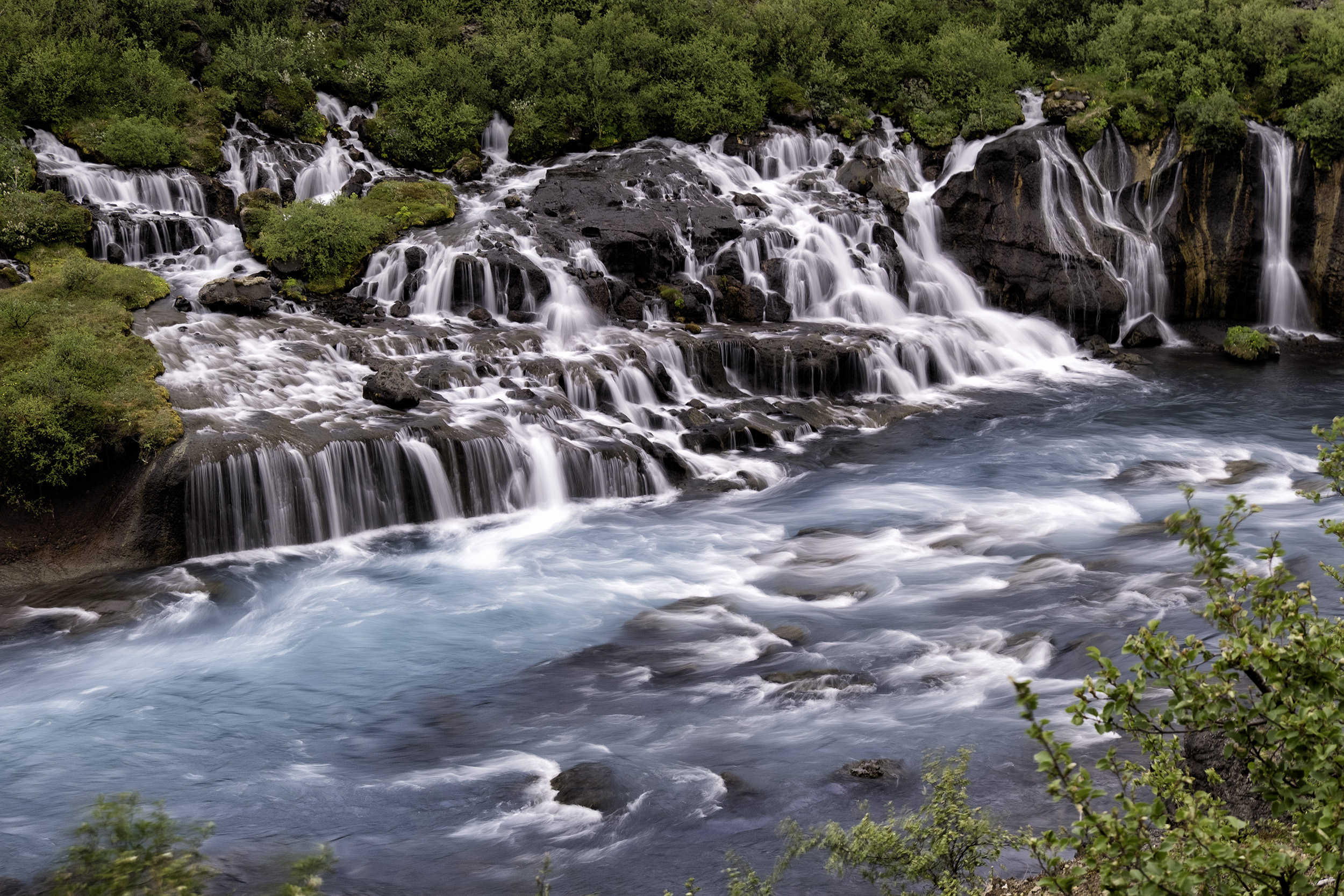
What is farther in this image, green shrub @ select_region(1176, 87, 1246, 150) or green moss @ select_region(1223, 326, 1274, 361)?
green shrub @ select_region(1176, 87, 1246, 150)

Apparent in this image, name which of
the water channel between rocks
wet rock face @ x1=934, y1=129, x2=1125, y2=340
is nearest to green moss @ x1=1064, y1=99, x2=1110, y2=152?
wet rock face @ x1=934, y1=129, x2=1125, y2=340

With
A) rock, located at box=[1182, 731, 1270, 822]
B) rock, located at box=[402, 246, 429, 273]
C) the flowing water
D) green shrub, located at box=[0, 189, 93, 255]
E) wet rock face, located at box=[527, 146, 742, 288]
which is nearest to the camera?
rock, located at box=[1182, 731, 1270, 822]

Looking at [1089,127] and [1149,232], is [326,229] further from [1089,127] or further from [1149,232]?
[1149,232]

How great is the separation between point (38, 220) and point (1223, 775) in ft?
80.1

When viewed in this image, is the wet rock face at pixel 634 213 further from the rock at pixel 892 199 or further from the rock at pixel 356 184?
the rock at pixel 356 184

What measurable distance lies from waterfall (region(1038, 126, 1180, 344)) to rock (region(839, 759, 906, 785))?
2147 centimetres

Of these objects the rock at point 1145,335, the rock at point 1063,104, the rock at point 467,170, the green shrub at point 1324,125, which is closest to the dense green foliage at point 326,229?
the rock at point 467,170

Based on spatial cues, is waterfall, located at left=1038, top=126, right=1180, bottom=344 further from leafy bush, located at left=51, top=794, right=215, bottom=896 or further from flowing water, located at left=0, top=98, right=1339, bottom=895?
leafy bush, located at left=51, top=794, right=215, bottom=896

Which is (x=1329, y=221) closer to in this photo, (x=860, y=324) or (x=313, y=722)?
(x=860, y=324)

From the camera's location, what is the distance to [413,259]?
24.4 metres

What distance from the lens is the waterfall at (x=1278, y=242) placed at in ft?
89.9

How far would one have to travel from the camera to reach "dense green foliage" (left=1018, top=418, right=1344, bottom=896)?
3807 mm

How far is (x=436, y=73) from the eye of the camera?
31328 millimetres

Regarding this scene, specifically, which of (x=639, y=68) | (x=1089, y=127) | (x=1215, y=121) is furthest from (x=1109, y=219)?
(x=639, y=68)
